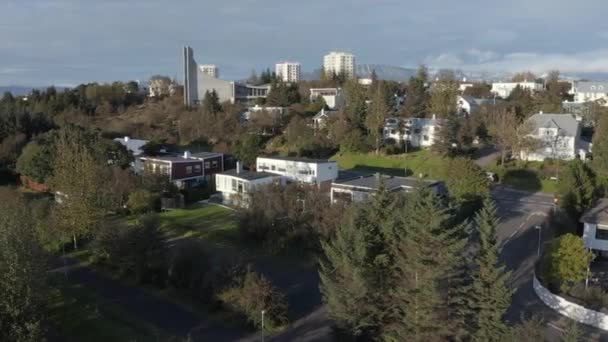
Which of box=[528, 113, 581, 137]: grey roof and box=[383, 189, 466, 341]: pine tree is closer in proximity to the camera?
box=[383, 189, 466, 341]: pine tree

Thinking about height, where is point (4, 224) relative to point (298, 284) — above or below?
above

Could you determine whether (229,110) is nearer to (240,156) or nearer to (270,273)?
(240,156)

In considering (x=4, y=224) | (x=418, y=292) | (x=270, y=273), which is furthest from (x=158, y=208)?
(x=418, y=292)

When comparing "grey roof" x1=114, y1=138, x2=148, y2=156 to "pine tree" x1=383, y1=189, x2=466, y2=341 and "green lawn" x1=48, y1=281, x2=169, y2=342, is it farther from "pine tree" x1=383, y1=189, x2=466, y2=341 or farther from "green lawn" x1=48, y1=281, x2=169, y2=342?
"pine tree" x1=383, y1=189, x2=466, y2=341

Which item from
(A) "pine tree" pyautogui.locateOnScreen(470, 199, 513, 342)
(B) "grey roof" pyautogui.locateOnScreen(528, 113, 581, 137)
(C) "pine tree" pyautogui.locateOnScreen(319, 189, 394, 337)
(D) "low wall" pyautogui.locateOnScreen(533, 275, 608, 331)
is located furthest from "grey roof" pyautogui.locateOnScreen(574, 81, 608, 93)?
(C) "pine tree" pyautogui.locateOnScreen(319, 189, 394, 337)

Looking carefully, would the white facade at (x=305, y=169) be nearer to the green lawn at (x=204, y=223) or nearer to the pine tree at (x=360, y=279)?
the green lawn at (x=204, y=223)

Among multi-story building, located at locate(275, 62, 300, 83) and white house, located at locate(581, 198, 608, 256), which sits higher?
multi-story building, located at locate(275, 62, 300, 83)

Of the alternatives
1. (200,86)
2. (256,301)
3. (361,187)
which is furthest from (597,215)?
(200,86)
